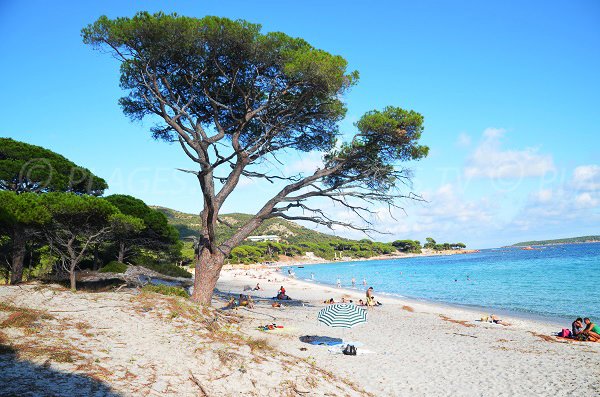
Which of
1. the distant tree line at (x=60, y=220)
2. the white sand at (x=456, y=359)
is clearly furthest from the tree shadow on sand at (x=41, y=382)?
the distant tree line at (x=60, y=220)

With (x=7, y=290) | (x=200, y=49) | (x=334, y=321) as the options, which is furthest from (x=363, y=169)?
(x=7, y=290)

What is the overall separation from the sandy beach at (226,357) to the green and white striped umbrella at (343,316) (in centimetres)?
69

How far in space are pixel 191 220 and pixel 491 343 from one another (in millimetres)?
88876

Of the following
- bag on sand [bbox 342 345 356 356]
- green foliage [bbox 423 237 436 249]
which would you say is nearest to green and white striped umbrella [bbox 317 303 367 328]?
bag on sand [bbox 342 345 356 356]

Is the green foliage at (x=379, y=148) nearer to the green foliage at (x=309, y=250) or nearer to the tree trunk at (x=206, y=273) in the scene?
the tree trunk at (x=206, y=273)

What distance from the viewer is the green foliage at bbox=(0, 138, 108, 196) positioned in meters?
21.1

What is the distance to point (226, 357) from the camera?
6141 millimetres

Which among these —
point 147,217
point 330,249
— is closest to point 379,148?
point 147,217

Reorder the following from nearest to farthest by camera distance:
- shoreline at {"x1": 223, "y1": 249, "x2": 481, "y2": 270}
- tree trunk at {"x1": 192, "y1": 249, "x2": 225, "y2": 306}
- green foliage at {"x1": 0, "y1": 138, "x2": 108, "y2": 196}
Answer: tree trunk at {"x1": 192, "y1": 249, "x2": 225, "y2": 306}
green foliage at {"x1": 0, "y1": 138, "x2": 108, "y2": 196}
shoreline at {"x1": 223, "y1": 249, "x2": 481, "y2": 270}

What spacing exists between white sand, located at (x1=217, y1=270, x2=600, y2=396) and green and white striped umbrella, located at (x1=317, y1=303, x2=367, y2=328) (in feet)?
2.42

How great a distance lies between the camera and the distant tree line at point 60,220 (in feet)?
44.2

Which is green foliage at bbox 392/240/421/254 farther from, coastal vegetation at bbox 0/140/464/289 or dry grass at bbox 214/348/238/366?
dry grass at bbox 214/348/238/366

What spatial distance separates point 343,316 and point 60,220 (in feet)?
36.9

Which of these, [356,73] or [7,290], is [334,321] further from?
[7,290]
